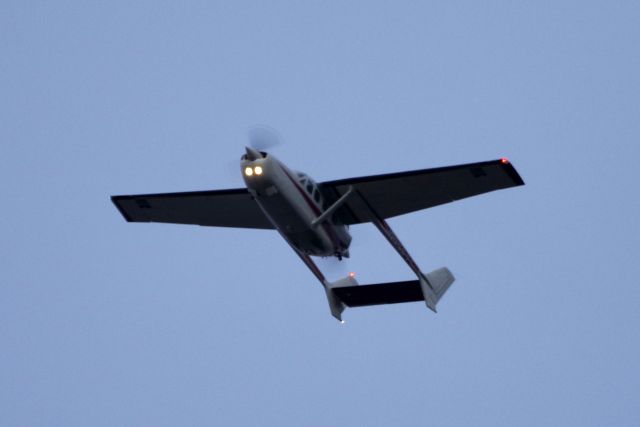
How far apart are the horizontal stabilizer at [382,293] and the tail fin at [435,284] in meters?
0.26

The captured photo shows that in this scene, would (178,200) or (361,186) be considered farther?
(178,200)

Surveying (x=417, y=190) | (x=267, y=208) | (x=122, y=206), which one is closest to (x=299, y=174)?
(x=267, y=208)

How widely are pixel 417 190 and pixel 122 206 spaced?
9522 millimetres

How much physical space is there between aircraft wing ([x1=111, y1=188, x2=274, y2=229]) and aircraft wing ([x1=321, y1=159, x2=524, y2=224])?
3.23 m

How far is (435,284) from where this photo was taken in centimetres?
3819

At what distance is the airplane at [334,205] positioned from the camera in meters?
34.7

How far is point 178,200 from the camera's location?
129 feet

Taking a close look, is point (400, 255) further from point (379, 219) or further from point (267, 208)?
point (267, 208)

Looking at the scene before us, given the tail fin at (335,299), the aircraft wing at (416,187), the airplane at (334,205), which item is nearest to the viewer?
the airplane at (334,205)

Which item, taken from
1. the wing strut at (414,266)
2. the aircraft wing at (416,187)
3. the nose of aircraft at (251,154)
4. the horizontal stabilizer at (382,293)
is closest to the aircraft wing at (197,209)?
the aircraft wing at (416,187)

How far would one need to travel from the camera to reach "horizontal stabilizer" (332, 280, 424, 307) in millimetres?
36625

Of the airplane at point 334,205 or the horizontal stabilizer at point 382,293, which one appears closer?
the airplane at point 334,205

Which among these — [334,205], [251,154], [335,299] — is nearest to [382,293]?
[335,299]

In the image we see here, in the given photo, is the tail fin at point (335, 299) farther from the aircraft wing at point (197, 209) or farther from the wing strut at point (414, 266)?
the aircraft wing at point (197, 209)
